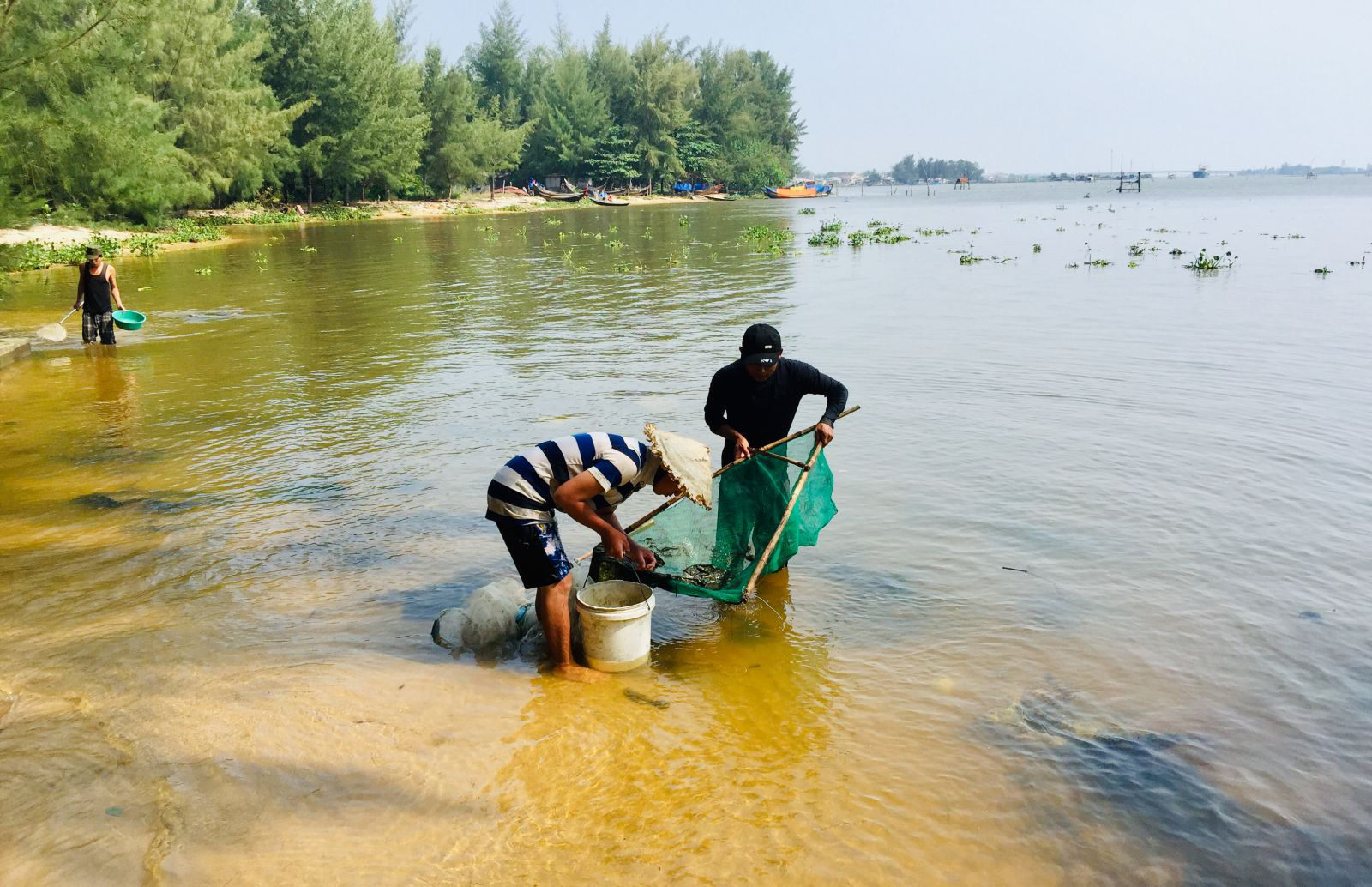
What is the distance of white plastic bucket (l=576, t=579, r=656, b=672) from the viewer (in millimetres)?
4531

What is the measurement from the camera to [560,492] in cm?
419

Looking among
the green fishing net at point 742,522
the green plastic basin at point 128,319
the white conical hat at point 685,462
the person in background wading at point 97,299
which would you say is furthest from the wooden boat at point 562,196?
the white conical hat at point 685,462

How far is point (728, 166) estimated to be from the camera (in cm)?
9344

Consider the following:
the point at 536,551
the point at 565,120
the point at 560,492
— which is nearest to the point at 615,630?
the point at 536,551

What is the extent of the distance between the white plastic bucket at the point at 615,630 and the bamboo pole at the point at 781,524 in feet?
1.88

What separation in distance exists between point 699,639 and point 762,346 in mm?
1684

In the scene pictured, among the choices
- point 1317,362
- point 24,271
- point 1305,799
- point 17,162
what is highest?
point 17,162

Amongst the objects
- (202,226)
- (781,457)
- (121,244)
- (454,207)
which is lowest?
(781,457)

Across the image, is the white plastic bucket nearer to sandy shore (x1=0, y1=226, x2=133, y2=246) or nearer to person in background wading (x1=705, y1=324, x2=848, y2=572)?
person in background wading (x1=705, y1=324, x2=848, y2=572)

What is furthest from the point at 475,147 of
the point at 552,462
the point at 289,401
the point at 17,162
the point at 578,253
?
the point at 552,462

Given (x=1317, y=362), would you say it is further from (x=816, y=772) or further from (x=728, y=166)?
(x=728, y=166)

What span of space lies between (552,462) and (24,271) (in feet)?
82.1

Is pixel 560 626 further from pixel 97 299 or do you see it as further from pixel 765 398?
pixel 97 299

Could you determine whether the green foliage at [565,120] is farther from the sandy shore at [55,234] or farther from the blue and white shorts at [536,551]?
the blue and white shorts at [536,551]
